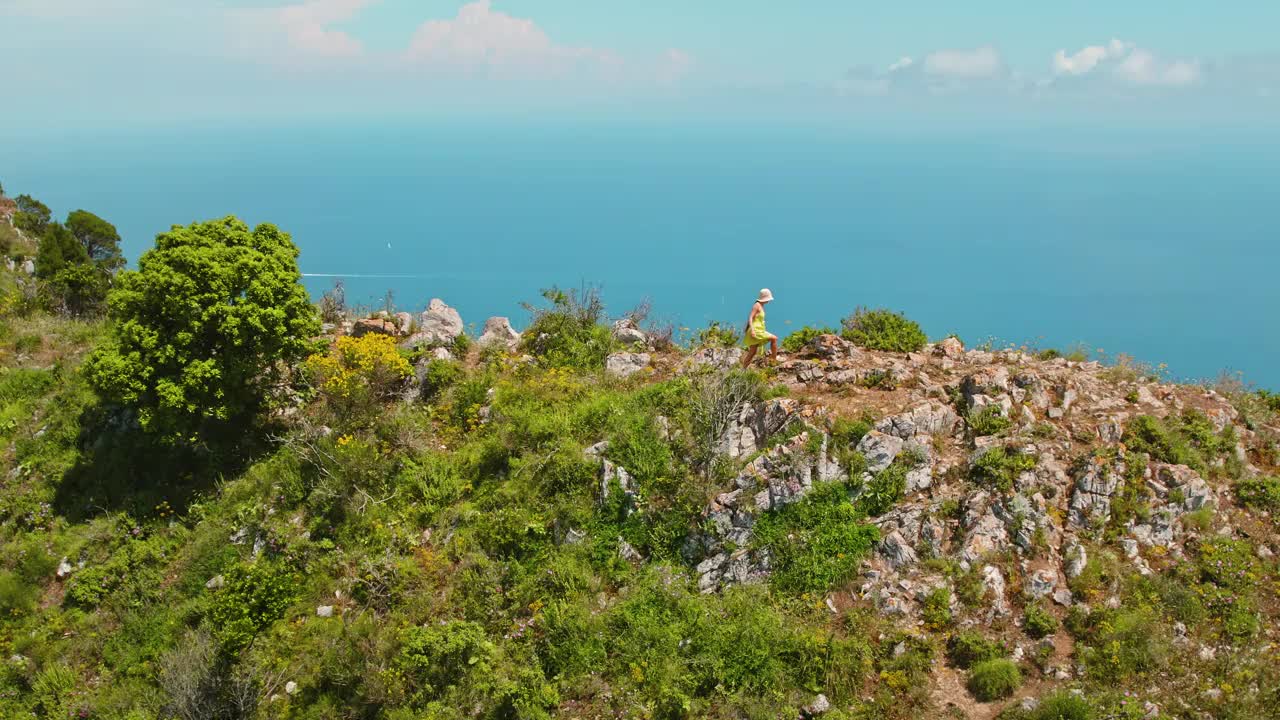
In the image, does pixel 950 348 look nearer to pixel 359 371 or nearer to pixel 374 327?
pixel 359 371

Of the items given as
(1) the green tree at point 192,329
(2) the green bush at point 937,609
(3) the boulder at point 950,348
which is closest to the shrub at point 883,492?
(2) the green bush at point 937,609

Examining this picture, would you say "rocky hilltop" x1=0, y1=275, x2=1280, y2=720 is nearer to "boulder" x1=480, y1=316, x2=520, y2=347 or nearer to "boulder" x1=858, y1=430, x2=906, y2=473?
"boulder" x1=858, y1=430, x2=906, y2=473

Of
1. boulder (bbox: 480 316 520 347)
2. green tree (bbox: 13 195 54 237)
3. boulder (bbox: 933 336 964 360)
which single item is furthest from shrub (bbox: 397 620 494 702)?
green tree (bbox: 13 195 54 237)

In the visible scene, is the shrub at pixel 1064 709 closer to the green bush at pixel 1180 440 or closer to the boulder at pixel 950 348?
the green bush at pixel 1180 440

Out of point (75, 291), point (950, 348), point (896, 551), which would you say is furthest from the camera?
point (75, 291)

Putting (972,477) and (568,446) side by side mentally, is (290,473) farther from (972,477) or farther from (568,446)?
(972,477)

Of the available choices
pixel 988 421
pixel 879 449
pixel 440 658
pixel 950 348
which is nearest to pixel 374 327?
pixel 440 658
